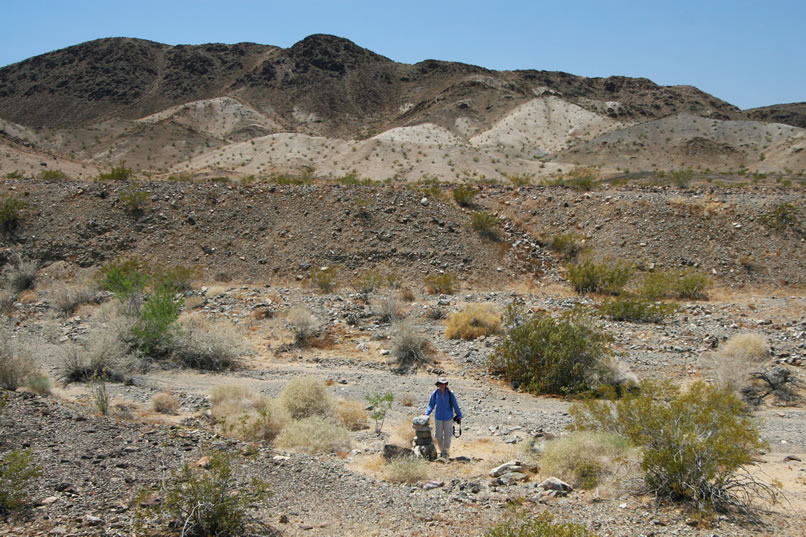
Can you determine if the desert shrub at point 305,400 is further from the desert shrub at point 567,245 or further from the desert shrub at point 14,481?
the desert shrub at point 567,245

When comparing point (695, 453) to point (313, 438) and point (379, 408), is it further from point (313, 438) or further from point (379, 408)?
point (379, 408)

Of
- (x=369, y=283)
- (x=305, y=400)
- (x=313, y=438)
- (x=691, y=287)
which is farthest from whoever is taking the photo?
(x=369, y=283)

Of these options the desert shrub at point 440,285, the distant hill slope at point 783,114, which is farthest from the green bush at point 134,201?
the distant hill slope at point 783,114

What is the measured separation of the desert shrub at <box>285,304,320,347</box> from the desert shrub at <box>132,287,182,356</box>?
3.15m

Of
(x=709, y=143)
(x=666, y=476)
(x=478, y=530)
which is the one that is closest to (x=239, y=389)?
(x=478, y=530)

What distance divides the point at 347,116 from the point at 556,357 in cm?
8239

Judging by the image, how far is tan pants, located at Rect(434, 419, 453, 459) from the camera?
333 inches

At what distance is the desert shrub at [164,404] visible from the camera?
33.7 ft

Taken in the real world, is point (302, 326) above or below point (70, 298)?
below

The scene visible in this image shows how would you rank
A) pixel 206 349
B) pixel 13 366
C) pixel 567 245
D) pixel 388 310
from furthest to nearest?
pixel 567 245 → pixel 388 310 → pixel 206 349 → pixel 13 366

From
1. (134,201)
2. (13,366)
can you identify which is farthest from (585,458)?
(134,201)

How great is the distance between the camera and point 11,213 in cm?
2494

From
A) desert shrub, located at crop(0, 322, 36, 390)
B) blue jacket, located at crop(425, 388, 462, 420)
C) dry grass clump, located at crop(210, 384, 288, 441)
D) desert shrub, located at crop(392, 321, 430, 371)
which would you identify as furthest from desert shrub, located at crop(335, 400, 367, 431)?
desert shrub, located at crop(0, 322, 36, 390)

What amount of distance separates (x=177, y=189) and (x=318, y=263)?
911 cm
